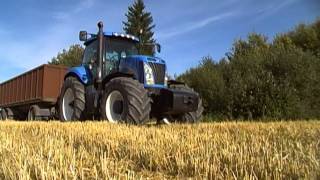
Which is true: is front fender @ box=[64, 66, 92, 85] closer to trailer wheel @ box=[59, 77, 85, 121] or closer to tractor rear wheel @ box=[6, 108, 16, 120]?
trailer wheel @ box=[59, 77, 85, 121]

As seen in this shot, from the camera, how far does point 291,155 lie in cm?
496

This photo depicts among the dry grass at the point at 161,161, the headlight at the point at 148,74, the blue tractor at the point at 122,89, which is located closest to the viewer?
the dry grass at the point at 161,161

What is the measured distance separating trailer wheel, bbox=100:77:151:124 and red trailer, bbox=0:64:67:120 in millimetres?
6878

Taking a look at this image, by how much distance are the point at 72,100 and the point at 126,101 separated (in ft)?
11.2

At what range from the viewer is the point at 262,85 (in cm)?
2233

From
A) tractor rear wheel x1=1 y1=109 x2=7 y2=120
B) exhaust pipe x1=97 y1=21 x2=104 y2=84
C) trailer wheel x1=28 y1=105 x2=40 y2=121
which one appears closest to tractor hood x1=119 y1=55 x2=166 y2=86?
exhaust pipe x1=97 y1=21 x2=104 y2=84

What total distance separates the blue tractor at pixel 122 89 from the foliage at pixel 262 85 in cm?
934

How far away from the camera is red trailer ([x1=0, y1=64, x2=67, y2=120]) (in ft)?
60.8

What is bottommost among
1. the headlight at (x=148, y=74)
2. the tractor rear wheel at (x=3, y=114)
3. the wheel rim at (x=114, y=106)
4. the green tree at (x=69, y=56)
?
the wheel rim at (x=114, y=106)

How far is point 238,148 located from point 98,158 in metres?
1.62

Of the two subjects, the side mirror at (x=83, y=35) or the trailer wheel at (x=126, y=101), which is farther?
the side mirror at (x=83, y=35)

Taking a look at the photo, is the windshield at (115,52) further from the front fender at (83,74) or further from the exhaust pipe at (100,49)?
the front fender at (83,74)

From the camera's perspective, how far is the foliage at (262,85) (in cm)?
2142

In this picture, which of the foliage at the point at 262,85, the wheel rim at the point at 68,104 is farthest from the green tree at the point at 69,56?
the wheel rim at the point at 68,104
